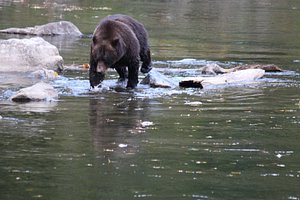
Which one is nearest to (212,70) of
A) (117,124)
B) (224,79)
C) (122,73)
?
(224,79)

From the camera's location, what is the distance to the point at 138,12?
130 ft

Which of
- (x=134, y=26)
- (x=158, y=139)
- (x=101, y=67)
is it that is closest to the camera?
(x=158, y=139)

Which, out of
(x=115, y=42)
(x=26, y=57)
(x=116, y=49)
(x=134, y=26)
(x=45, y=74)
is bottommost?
(x=45, y=74)

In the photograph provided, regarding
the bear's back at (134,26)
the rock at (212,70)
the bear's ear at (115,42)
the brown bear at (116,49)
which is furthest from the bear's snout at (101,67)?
the rock at (212,70)

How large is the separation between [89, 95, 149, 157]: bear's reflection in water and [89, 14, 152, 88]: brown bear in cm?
110

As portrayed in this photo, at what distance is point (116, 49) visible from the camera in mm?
14891

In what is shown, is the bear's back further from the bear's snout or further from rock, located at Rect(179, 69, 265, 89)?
rock, located at Rect(179, 69, 265, 89)

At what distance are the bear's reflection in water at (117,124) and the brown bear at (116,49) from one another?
3.62 ft

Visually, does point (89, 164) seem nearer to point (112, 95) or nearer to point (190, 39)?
point (112, 95)

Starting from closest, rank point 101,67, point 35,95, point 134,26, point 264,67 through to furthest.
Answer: point 35,95, point 101,67, point 134,26, point 264,67

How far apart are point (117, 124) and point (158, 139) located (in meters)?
1.15

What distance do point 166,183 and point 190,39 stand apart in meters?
18.1

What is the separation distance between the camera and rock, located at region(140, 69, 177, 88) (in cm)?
1514

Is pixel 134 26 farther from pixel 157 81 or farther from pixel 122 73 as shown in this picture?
pixel 157 81
